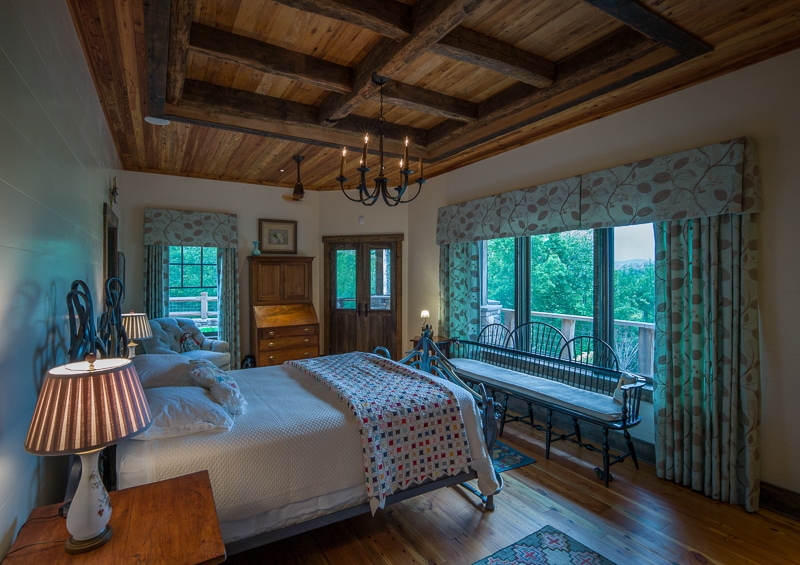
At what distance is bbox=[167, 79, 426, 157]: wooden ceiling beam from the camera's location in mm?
3090

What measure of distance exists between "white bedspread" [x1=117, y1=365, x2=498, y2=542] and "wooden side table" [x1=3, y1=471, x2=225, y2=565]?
0.28 meters

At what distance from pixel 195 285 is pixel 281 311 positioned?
1.16 meters

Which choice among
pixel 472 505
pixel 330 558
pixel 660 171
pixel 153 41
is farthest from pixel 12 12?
pixel 660 171

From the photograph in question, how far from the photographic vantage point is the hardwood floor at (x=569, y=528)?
2133 millimetres

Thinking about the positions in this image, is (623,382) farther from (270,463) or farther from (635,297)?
(270,463)

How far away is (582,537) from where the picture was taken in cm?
227

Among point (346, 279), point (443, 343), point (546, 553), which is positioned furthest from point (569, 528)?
point (346, 279)

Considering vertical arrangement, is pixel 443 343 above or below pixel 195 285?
below

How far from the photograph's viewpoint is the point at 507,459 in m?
3.25

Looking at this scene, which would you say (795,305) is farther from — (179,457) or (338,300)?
(338,300)

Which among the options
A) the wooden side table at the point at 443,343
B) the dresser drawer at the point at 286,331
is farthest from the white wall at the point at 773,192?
the dresser drawer at the point at 286,331

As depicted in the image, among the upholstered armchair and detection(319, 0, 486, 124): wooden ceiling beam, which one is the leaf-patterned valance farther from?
detection(319, 0, 486, 124): wooden ceiling beam

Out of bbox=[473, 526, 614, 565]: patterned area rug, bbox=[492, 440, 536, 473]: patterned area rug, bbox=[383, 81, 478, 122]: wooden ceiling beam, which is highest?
bbox=[383, 81, 478, 122]: wooden ceiling beam

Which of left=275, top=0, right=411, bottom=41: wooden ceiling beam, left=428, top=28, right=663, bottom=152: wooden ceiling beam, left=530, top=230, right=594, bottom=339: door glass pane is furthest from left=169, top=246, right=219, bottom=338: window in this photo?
left=275, top=0, right=411, bottom=41: wooden ceiling beam
